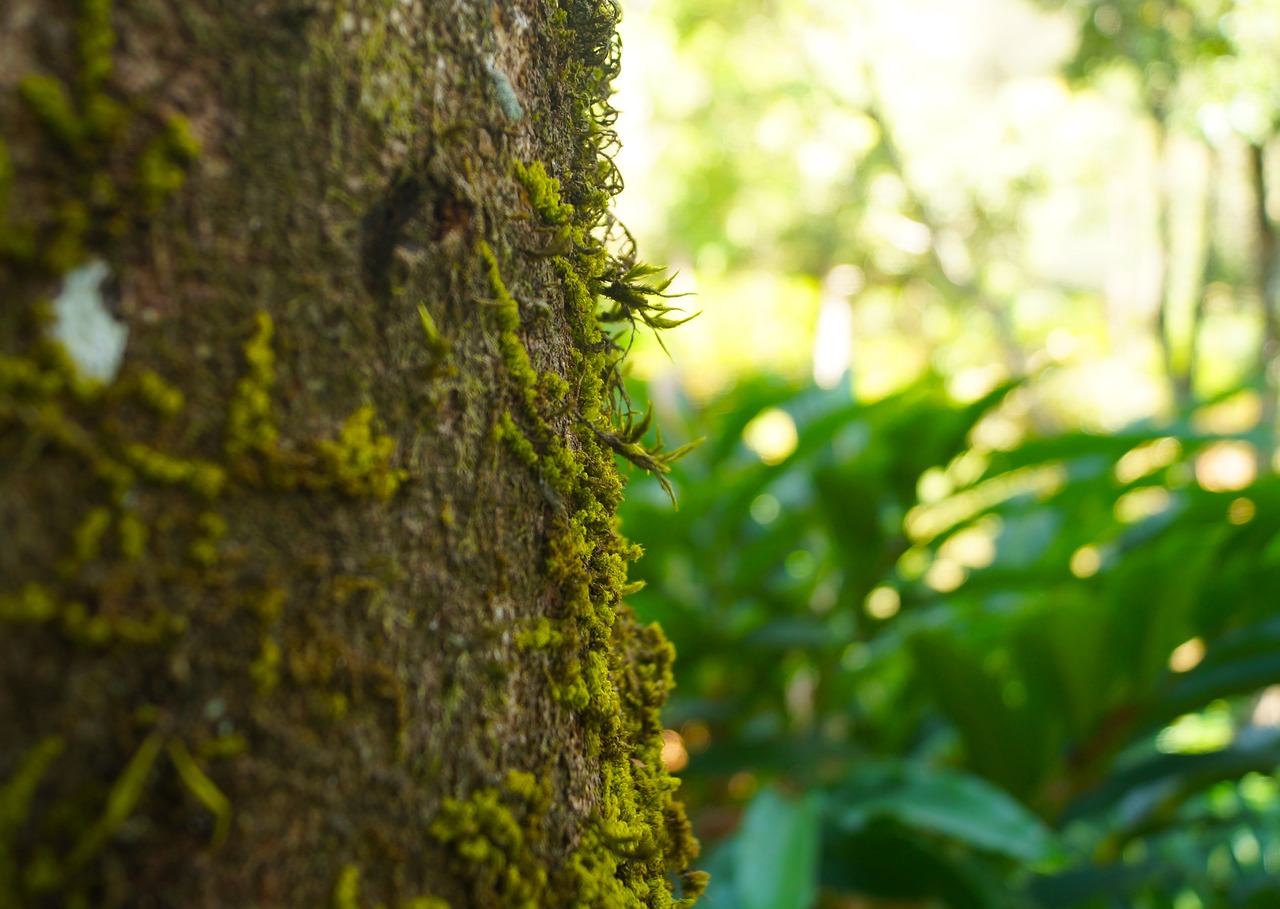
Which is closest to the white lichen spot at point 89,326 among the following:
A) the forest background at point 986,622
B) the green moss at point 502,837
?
the green moss at point 502,837

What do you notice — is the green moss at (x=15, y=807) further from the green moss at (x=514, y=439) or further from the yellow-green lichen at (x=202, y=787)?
the green moss at (x=514, y=439)

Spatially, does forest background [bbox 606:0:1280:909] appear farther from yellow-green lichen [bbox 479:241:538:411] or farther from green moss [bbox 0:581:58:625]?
green moss [bbox 0:581:58:625]

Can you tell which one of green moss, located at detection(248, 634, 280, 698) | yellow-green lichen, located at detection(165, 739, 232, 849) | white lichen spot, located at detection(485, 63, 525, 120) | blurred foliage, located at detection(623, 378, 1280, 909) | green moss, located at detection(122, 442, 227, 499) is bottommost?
yellow-green lichen, located at detection(165, 739, 232, 849)

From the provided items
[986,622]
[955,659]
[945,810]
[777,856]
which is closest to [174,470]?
[777,856]

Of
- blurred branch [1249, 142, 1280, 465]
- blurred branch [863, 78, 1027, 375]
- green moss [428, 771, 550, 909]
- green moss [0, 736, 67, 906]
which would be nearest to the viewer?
green moss [0, 736, 67, 906]

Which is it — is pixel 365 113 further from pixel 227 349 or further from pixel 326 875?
pixel 326 875

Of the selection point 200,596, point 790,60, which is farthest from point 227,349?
point 790,60

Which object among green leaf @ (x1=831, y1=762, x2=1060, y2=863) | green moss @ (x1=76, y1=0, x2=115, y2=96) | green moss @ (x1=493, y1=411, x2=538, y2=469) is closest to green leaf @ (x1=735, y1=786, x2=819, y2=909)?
green leaf @ (x1=831, y1=762, x2=1060, y2=863)

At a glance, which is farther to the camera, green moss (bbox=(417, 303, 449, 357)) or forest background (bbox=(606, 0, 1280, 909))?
forest background (bbox=(606, 0, 1280, 909))
